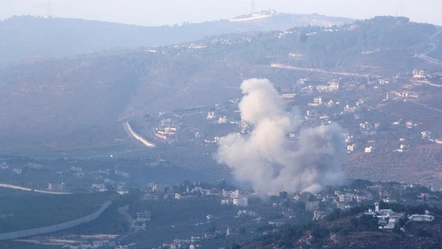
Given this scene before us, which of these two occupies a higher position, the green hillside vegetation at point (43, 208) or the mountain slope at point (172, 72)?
the mountain slope at point (172, 72)

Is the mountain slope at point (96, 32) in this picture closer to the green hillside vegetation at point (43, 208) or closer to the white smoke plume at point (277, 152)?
the white smoke plume at point (277, 152)

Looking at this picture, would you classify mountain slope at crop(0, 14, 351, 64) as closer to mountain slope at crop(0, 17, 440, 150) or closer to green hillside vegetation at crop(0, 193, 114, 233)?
mountain slope at crop(0, 17, 440, 150)

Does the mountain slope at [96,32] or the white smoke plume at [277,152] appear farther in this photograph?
the mountain slope at [96,32]

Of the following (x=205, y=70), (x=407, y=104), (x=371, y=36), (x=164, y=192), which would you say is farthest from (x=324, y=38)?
(x=164, y=192)

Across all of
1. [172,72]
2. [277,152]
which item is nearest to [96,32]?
[172,72]

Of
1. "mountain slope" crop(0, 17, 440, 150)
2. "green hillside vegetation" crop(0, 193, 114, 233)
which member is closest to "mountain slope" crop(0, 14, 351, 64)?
"mountain slope" crop(0, 17, 440, 150)

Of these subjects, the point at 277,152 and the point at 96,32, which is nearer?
the point at 277,152

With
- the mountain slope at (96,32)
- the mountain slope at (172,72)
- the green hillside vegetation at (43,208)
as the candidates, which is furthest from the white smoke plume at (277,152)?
the mountain slope at (96,32)

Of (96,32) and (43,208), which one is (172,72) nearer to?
(96,32)

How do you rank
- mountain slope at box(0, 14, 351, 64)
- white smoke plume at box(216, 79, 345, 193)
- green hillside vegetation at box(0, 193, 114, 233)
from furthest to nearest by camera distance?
mountain slope at box(0, 14, 351, 64)
white smoke plume at box(216, 79, 345, 193)
green hillside vegetation at box(0, 193, 114, 233)
